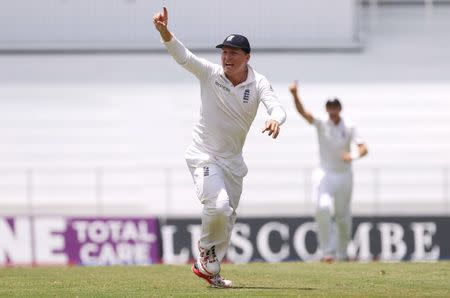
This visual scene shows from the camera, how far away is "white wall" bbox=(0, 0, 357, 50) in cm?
2631

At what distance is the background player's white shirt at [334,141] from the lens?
16547 mm

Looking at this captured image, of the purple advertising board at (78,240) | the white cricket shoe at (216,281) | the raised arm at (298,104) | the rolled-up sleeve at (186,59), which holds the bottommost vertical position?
the purple advertising board at (78,240)

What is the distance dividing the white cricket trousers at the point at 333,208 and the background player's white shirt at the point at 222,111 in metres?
5.40

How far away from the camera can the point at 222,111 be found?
10.9 metres

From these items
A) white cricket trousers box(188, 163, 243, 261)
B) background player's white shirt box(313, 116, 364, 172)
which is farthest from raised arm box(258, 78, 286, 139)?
background player's white shirt box(313, 116, 364, 172)

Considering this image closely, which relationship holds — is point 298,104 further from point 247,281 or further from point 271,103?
point 271,103

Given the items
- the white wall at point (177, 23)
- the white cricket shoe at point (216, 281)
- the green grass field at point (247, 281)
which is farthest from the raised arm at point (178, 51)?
the white wall at point (177, 23)

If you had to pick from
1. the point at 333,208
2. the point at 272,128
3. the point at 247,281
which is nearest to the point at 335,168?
the point at 333,208

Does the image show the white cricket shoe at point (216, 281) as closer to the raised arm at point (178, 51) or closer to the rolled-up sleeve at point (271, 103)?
the rolled-up sleeve at point (271, 103)

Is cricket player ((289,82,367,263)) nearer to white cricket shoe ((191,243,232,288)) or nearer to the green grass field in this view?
the green grass field

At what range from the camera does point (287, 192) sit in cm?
2302

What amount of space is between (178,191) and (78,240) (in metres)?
3.11

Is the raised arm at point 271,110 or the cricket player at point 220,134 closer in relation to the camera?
the raised arm at point 271,110

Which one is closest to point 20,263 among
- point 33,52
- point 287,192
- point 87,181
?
point 87,181
